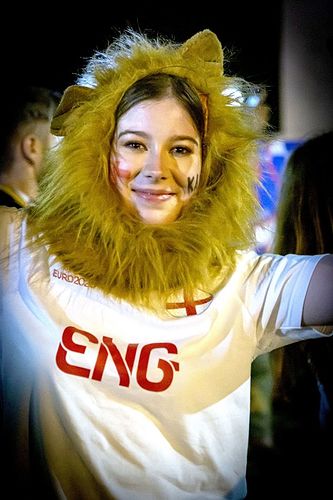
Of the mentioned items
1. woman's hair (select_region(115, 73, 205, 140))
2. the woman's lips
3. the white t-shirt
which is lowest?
the white t-shirt

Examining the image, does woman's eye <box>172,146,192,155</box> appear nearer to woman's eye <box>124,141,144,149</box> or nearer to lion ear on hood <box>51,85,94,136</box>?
woman's eye <box>124,141,144,149</box>

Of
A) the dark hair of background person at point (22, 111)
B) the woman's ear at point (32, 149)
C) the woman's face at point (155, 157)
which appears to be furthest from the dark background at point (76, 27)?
the woman's face at point (155, 157)

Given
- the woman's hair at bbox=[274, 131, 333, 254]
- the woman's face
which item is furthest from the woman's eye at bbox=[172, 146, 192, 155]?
the woman's hair at bbox=[274, 131, 333, 254]

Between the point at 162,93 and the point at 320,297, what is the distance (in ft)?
1.59

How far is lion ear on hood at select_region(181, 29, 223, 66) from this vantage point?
3.35ft

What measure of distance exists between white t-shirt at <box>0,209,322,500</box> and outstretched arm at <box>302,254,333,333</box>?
0.03 m

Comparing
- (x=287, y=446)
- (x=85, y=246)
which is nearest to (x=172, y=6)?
(x=85, y=246)

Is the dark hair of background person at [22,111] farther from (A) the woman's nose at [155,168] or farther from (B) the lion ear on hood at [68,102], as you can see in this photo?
(A) the woman's nose at [155,168]

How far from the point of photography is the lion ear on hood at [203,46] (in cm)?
102

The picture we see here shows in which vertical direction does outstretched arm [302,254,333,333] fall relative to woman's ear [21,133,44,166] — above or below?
below

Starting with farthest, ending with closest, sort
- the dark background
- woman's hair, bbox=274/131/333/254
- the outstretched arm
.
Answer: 1. the dark background
2. woman's hair, bbox=274/131/333/254
3. the outstretched arm

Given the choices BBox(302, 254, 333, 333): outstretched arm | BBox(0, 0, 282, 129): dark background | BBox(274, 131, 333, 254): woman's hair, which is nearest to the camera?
BBox(302, 254, 333, 333): outstretched arm

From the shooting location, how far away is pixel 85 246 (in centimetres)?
101

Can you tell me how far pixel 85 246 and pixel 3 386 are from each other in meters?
0.33
